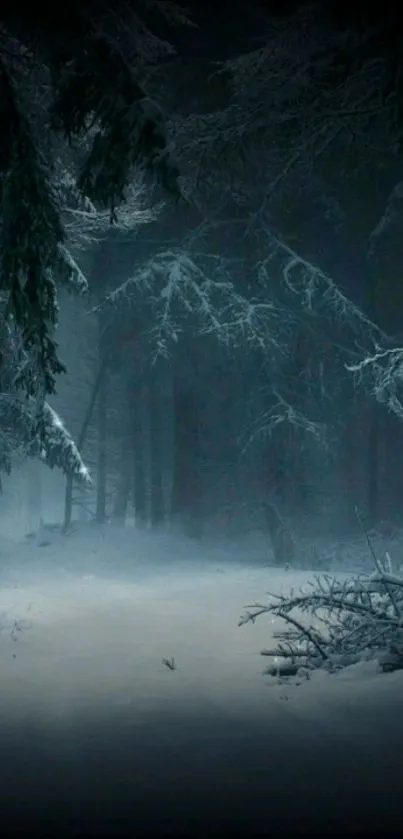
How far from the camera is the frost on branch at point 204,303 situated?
21297 millimetres

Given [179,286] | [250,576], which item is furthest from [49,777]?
[179,286]

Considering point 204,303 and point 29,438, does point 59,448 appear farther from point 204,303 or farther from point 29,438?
point 204,303

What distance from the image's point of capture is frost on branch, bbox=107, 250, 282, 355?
69.9 feet

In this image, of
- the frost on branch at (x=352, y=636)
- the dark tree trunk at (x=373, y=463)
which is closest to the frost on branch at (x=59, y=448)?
the frost on branch at (x=352, y=636)

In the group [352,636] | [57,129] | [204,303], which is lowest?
[352,636]

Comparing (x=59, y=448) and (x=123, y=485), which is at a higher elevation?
(x=59, y=448)

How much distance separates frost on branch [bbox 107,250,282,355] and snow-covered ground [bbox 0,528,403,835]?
8.22m

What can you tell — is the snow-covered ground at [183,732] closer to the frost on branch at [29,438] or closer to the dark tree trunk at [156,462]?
the frost on branch at [29,438]

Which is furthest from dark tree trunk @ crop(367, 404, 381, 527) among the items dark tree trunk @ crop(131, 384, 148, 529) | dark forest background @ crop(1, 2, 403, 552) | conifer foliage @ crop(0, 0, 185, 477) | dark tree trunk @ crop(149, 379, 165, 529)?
conifer foliage @ crop(0, 0, 185, 477)

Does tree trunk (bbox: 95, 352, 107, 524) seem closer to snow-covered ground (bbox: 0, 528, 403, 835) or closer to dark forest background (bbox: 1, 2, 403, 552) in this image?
dark forest background (bbox: 1, 2, 403, 552)

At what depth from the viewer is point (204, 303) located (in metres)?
21.4

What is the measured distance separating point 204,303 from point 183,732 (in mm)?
14574

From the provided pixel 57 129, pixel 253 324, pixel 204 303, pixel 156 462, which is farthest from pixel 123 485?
pixel 57 129

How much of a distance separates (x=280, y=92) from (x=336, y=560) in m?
12.1
